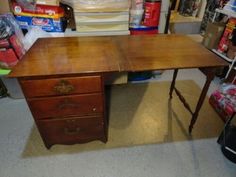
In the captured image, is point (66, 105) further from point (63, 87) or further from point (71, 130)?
point (71, 130)

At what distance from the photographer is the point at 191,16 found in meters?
3.56

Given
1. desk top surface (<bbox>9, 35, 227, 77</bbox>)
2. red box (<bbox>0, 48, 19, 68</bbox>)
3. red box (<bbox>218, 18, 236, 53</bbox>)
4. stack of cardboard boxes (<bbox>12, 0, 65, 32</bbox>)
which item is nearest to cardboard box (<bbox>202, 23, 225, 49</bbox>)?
red box (<bbox>218, 18, 236, 53</bbox>)

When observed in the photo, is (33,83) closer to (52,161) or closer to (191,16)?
(52,161)

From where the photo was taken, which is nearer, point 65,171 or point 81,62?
point 81,62

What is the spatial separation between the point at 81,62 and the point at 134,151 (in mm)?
830

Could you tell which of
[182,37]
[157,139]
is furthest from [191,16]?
[157,139]

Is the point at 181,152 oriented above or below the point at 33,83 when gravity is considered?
below

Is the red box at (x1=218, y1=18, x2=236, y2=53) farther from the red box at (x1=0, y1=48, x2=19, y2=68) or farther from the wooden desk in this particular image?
the red box at (x1=0, y1=48, x2=19, y2=68)

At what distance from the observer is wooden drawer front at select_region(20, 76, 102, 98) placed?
990mm

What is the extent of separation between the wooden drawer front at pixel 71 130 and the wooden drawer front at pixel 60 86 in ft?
0.80

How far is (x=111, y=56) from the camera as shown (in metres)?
1.16

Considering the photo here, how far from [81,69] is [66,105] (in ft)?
0.93

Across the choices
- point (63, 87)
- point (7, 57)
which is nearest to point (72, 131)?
point (63, 87)

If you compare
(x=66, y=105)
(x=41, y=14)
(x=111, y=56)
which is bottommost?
(x=66, y=105)
